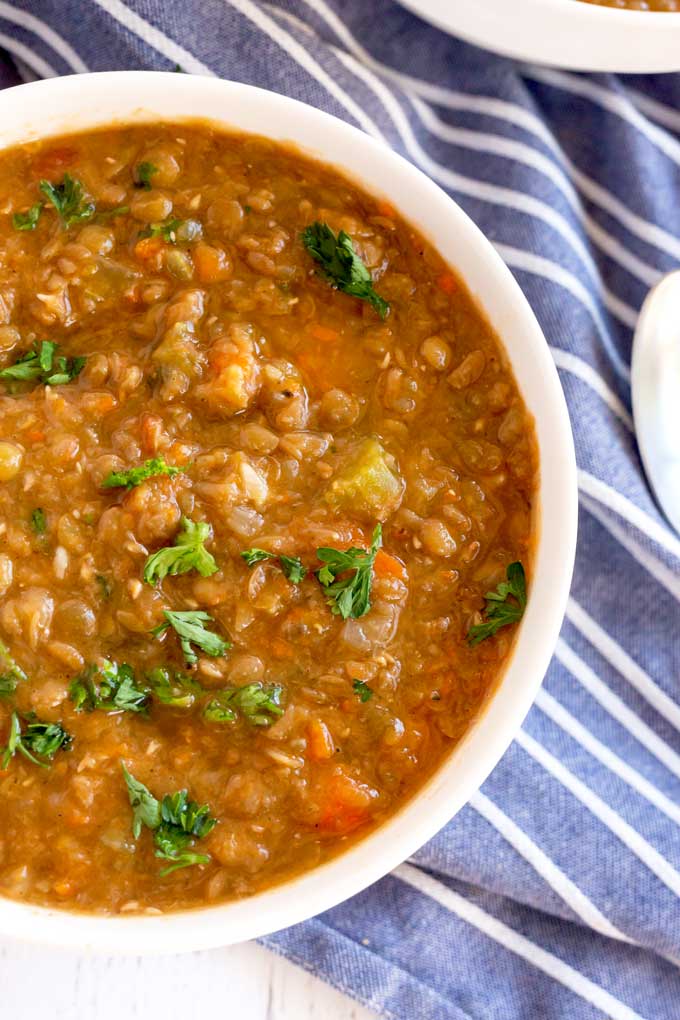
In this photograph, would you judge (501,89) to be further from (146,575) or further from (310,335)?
(146,575)

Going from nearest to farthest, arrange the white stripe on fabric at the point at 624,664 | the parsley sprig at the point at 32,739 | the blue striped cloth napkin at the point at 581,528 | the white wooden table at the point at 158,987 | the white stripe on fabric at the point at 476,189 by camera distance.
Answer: the parsley sprig at the point at 32,739 → the white wooden table at the point at 158,987 → the blue striped cloth napkin at the point at 581,528 → the white stripe on fabric at the point at 476,189 → the white stripe on fabric at the point at 624,664

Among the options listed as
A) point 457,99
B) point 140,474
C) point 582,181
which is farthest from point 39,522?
point 582,181

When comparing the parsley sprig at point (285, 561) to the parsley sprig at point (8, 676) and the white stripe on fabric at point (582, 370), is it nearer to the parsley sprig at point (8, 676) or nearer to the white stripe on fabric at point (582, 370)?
the parsley sprig at point (8, 676)

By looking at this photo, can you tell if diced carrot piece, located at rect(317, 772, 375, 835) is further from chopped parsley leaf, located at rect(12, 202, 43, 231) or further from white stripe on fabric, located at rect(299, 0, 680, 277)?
white stripe on fabric, located at rect(299, 0, 680, 277)

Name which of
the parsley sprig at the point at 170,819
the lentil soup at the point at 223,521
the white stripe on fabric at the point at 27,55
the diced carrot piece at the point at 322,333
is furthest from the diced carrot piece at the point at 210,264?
the parsley sprig at the point at 170,819

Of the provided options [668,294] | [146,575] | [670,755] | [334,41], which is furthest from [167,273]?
[670,755]

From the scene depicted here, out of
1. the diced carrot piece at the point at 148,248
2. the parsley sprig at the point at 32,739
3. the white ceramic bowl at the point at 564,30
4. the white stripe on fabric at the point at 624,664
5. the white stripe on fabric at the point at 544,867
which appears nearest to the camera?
the parsley sprig at the point at 32,739
